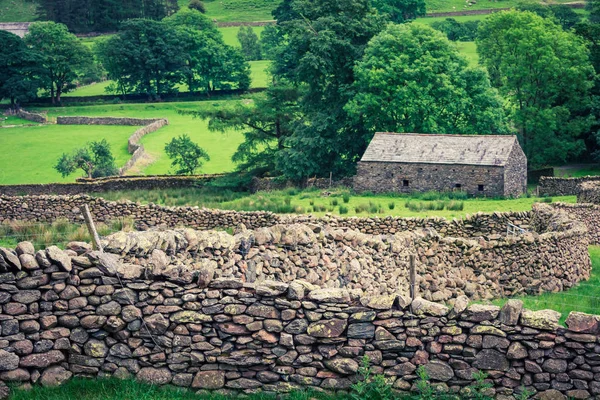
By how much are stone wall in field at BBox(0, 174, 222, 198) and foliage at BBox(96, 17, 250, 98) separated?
57.8 metres

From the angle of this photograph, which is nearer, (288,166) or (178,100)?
(288,166)

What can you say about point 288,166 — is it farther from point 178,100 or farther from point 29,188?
point 178,100

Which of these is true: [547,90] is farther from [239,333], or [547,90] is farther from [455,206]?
[239,333]

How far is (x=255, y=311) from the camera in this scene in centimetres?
1345

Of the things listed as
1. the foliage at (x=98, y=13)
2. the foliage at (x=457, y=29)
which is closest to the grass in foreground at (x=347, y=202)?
the foliage at (x=457, y=29)

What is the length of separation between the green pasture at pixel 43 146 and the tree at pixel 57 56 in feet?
66.7

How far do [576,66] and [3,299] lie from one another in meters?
56.6

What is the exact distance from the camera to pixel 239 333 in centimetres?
1350

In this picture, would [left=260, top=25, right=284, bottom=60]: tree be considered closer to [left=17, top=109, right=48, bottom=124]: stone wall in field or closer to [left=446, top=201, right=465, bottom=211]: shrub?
[left=17, top=109, right=48, bottom=124]: stone wall in field

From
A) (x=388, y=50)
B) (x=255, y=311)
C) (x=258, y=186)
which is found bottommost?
(x=258, y=186)

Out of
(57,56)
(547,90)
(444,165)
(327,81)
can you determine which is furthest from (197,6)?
(444,165)

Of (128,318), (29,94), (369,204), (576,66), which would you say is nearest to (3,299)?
(128,318)

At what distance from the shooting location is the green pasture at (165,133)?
71000 mm

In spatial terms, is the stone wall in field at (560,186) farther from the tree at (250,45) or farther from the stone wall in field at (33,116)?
the tree at (250,45)
